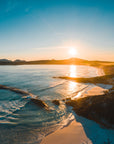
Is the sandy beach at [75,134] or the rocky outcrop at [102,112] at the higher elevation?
the rocky outcrop at [102,112]

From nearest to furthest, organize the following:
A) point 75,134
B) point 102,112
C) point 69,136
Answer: point 69,136, point 75,134, point 102,112

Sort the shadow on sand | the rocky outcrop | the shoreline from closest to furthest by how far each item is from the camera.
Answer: the shadow on sand < the shoreline < the rocky outcrop

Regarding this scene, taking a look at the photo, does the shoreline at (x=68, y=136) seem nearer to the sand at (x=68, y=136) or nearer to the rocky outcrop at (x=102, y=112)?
the sand at (x=68, y=136)

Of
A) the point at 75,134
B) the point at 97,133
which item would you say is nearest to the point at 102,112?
the point at 97,133

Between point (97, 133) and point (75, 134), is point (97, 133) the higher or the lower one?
the higher one

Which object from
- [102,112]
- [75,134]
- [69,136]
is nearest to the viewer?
[69,136]

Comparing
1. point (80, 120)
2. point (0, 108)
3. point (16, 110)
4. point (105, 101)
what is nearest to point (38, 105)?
point (16, 110)

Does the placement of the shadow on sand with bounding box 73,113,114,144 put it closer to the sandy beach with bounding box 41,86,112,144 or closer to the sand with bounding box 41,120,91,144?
the sandy beach with bounding box 41,86,112,144

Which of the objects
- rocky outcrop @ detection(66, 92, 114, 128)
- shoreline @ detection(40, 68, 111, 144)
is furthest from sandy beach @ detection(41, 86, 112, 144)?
rocky outcrop @ detection(66, 92, 114, 128)

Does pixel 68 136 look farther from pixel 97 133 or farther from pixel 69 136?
pixel 97 133

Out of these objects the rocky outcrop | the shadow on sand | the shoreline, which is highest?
the rocky outcrop

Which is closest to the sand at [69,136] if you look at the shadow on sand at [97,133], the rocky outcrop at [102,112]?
the shadow on sand at [97,133]

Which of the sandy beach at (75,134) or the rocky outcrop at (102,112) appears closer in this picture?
the sandy beach at (75,134)

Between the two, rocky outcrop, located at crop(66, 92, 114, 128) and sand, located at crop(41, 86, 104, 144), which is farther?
rocky outcrop, located at crop(66, 92, 114, 128)
